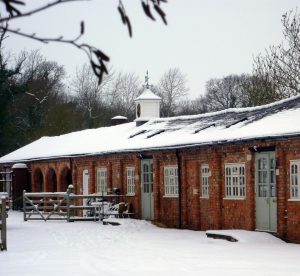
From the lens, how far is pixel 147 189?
27.0m

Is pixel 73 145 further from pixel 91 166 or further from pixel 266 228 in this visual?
pixel 266 228

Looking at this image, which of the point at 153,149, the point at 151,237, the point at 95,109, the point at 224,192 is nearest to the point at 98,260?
the point at 151,237

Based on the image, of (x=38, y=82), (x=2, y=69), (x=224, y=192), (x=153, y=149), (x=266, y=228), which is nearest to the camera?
(x=266, y=228)

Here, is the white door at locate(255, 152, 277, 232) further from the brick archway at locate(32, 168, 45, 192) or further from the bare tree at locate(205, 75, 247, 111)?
the bare tree at locate(205, 75, 247, 111)

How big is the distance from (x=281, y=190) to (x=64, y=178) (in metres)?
17.3

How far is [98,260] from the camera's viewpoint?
593 inches

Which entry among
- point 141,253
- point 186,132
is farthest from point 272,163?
point 186,132

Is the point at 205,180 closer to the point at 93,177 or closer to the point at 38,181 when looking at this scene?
the point at 93,177

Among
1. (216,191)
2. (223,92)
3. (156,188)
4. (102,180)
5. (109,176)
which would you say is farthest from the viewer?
(223,92)

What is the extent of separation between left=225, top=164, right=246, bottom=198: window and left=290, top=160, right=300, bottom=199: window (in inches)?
90.4

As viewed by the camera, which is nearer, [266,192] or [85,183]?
[266,192]

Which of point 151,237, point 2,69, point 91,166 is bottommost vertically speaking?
point 151,237

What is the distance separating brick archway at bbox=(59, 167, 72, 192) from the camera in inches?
1364

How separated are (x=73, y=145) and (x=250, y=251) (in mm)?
20225
